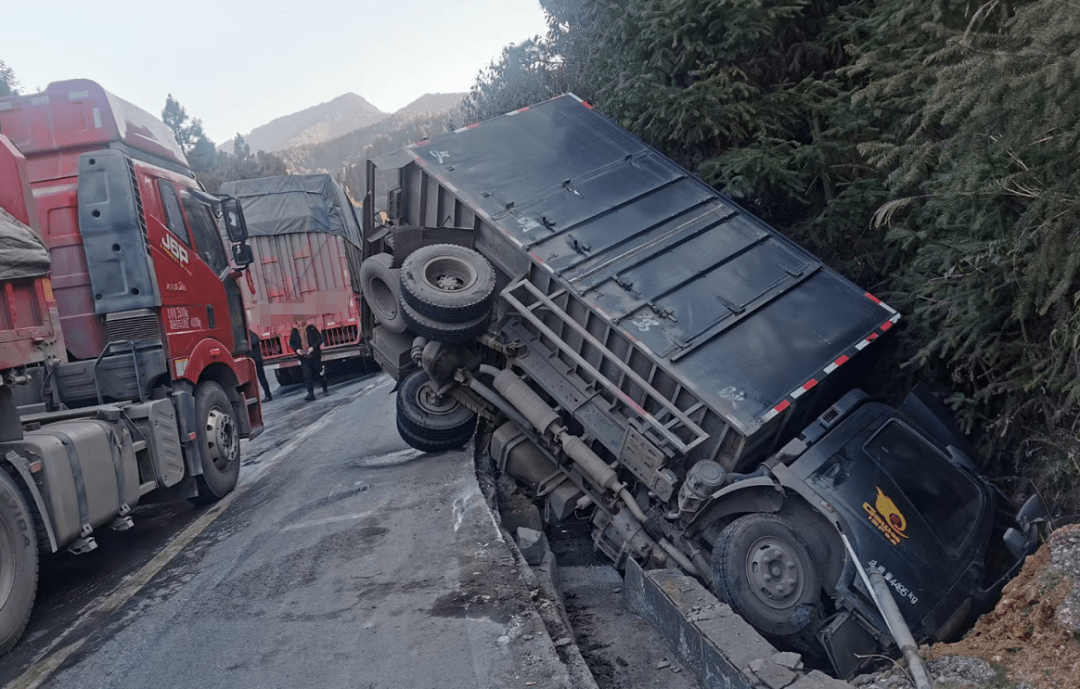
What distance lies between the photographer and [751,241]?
622 centimetres

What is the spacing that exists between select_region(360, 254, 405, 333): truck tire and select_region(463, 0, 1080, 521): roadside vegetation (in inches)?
134

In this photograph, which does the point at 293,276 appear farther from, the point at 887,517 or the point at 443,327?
the point at 887,517

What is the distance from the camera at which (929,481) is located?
490 cm

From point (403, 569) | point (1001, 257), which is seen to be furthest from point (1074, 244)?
point (403, 569)

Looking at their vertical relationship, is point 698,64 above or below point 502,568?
above

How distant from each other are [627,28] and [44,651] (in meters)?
7.64

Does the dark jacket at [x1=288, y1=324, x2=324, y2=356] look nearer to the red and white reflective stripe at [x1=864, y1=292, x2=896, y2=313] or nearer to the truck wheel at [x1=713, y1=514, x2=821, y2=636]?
the red and white reflective stripe at [x1=864, y1=292, x2=896, y2=313]

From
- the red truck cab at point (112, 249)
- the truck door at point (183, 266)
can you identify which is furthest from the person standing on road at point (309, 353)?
the red truck cab at point (112, 249)

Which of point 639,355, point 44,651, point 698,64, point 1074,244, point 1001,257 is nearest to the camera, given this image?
point 1074,244

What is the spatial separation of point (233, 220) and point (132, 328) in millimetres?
1973

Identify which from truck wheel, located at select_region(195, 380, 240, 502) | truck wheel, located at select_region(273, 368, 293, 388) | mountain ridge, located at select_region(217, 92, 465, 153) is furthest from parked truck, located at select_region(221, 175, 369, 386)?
mountain ridge, located at select_region(217, 92, 465, 153)

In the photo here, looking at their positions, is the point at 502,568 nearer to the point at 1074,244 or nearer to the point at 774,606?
the point at 774,606

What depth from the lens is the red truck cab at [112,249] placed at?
590cm

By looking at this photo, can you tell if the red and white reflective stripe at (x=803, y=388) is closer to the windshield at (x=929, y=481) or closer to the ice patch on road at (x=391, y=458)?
the windshield at (x=929, y=481)
